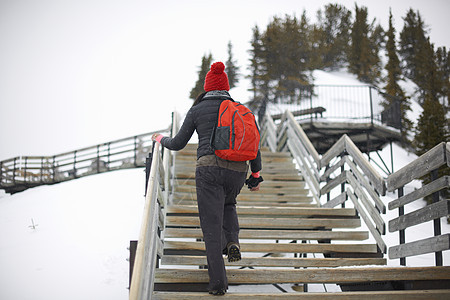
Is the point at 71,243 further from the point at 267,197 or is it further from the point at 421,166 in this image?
the point at 421,166

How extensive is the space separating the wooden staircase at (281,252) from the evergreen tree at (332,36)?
37.7 m

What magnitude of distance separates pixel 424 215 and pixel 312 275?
4.21 feet

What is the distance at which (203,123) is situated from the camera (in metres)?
3.13

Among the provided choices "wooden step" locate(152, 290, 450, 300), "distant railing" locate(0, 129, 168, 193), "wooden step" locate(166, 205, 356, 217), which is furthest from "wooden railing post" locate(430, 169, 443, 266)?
"distant railing" locate(0, 129, 168, 193)

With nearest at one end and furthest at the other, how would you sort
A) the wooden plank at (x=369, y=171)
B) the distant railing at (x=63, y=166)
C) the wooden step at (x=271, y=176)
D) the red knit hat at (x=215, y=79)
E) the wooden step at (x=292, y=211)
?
the red knit hat at (x=215, y=79) → the wooden plank at (x=369, y=171) → the wooden step at (x=292, y=211) → the wooden step at (x=271, y=176) → the distant railing at (x=63, y=166)

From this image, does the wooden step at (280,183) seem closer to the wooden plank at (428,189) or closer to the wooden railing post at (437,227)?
the wooden plank at (428,189)

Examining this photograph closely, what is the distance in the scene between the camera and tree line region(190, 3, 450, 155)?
93.2 ft

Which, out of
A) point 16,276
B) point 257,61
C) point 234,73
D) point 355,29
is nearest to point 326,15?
point 355,29

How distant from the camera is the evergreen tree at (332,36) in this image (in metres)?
44.2

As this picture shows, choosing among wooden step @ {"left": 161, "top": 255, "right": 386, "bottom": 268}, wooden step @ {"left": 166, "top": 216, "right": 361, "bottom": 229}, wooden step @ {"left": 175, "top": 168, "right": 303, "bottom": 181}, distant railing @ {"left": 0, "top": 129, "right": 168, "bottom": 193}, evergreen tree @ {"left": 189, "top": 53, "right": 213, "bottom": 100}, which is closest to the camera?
wooden step @ {"left": 161, "top": 255, "right": 386, "bottom": 268}

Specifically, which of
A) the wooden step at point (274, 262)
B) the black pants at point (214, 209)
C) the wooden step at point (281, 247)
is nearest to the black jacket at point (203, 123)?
the black pants at point (214, 209)

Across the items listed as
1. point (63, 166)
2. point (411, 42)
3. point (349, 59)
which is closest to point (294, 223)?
point (63, 166)

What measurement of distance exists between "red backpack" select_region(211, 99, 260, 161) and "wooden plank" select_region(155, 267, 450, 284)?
3.37 feet

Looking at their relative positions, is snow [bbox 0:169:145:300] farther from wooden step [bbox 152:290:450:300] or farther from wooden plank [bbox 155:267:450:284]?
wooden step [bbox 152:290:450:300]
